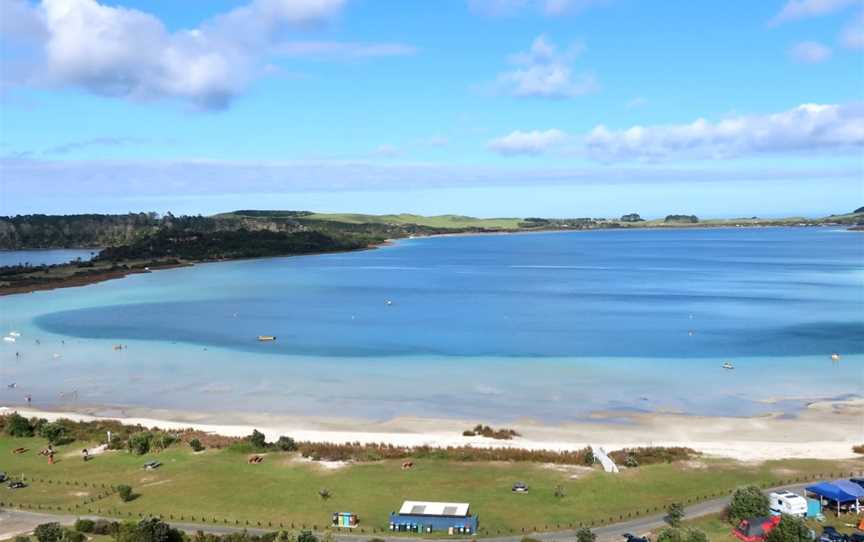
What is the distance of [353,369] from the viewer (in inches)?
1864

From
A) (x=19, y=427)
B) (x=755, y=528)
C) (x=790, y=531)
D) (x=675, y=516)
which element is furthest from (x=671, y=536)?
(x=19, y=427)

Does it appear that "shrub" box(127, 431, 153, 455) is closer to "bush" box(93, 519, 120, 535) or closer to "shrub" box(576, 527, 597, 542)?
"bush" box(93, 519, 120, 535)

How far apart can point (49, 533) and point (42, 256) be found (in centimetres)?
16738

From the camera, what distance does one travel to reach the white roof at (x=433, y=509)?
21750 mm

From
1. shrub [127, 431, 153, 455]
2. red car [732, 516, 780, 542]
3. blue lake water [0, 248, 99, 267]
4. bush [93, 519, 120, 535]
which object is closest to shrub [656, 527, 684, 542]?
red car [732, 516, 780, 542]

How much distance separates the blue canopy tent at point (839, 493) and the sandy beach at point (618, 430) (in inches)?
191

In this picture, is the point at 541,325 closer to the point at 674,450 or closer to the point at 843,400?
the point at 843,400

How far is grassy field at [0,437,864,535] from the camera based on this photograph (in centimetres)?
2283

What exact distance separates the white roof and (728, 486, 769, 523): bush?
25.8ft

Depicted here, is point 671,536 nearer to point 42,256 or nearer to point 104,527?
point 104,527

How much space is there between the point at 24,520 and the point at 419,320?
152 feet

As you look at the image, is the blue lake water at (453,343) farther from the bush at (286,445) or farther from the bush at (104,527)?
the bush at (104,527)

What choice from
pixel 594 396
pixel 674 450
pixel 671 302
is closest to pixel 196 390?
pixel 594 396

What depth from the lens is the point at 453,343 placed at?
183ft
